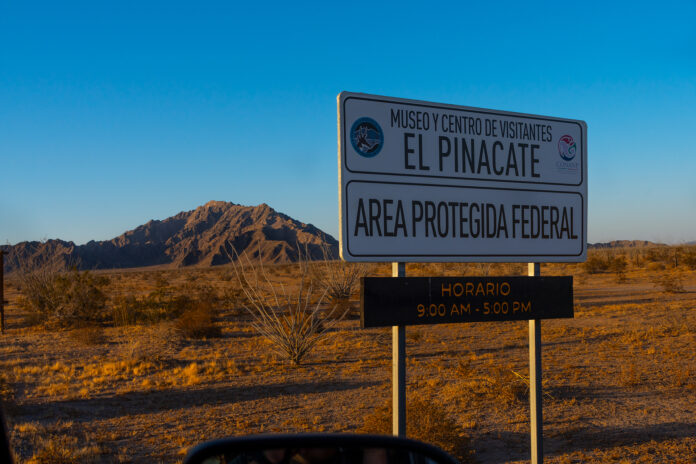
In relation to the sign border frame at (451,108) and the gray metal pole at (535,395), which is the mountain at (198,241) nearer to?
the sign border frame at (451,108)

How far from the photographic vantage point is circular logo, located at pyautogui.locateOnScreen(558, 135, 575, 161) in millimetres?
5441

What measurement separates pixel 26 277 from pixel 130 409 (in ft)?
57.0

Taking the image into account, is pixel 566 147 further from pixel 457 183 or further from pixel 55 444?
pixel 55 444

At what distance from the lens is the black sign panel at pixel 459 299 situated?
435 centimetres

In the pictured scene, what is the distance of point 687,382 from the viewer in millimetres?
10438

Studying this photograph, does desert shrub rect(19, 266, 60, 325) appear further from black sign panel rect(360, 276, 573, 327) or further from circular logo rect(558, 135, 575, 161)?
circular logo rect(558, 135, 575, 161)

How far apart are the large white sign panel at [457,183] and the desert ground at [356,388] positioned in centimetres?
286

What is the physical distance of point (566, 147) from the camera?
547 centimetres

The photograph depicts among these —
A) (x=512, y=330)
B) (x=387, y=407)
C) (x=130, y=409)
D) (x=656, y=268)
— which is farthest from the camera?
(x=656, y=268)

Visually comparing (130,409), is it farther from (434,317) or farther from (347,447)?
(347,447)

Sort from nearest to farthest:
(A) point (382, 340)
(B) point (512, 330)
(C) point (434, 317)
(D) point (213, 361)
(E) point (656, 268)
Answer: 1. (C) point (434, 317)
2. (D) point (213, 361)
3. (A) point (382, 340)
4. (B) point (512, 330)
5. (E) point (656, 268)

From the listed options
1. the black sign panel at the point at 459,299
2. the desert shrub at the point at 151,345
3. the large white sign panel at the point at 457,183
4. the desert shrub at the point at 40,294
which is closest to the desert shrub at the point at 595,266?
the desert shrub at the point at 151,345

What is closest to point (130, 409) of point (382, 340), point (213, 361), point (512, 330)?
point (213, 361)

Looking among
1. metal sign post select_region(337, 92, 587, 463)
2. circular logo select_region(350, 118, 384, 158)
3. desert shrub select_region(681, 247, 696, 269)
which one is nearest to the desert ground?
metal sign post select_region(337, 92, 587, 463)
